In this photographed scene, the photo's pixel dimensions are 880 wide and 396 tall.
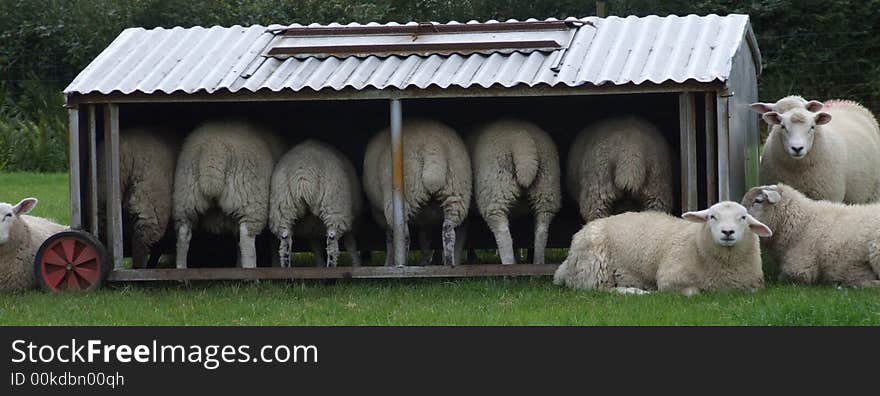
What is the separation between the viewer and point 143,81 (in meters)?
12.1

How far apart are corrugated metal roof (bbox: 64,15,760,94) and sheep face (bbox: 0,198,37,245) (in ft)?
3.67

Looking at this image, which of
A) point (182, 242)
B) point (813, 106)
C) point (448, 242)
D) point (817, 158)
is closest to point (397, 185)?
point (448, 242)

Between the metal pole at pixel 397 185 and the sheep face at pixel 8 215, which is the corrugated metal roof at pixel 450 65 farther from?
the sheep face at pixel 8 215

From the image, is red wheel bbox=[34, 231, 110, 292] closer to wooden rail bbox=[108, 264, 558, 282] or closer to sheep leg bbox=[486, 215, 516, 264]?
wooden rail bbox=[108, 264, 558, 282]

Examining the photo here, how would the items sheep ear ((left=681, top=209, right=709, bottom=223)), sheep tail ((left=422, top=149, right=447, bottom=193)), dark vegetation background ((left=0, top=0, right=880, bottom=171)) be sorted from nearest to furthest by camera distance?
1. sheep ear ((left=681, top=209, right=709, bottom=223))
2. sheep tail ((left=422, top=149, right=447, bottom=193))
3. dark vegetation background ((left=0, top=0, right=880, bottom=171))

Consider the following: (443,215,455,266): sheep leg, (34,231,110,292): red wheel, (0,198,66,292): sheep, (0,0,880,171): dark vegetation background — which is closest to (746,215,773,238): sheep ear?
(443,215,455,266): sheep leg

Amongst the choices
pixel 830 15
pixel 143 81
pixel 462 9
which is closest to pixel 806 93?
pixel 830 15

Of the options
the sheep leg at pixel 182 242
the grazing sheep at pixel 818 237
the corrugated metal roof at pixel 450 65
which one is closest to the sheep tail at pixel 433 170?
the corrugated metal roof at pixel 450 65

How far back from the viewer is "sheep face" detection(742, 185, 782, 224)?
11430mm

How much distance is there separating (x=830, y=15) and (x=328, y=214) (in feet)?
34.1

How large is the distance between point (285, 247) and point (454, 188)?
5.19ft

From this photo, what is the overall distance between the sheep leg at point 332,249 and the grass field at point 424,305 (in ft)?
0.68

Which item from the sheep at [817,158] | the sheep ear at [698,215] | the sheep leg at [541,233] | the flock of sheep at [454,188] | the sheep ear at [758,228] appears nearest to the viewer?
the sheep ear at [758,228]

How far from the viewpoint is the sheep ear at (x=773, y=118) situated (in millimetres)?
12539
